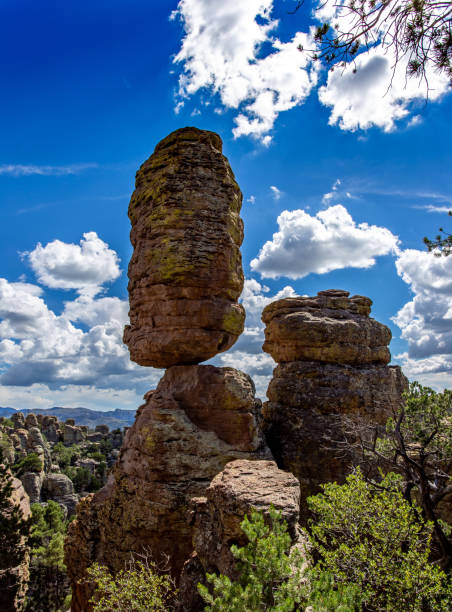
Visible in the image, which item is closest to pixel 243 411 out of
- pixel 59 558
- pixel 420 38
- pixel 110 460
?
pixel 420 38

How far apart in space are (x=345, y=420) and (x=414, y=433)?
6.56 metres

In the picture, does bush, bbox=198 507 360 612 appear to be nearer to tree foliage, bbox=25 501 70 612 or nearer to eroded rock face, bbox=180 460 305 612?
eroded rock face, bbox=180 460 305 612

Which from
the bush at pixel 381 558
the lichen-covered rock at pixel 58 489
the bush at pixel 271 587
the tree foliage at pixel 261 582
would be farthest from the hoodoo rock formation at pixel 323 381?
the lichen-covered rock at pixel 58 489

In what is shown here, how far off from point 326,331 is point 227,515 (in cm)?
1339

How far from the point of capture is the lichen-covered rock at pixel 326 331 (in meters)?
20.5

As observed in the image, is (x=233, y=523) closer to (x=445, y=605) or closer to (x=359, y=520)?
(x=359, y=520)

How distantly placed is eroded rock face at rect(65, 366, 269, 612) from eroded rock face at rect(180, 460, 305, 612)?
→ 158 inches

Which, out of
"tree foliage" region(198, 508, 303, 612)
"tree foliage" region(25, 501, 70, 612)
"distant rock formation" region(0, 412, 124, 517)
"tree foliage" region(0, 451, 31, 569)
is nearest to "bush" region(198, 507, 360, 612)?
"tree foliage" region(198, 508, 303, 612)

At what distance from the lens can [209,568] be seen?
8.71 m

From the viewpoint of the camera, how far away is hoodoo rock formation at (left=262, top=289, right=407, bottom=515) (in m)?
18.1

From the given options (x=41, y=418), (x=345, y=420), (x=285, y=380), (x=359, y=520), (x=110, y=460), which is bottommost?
(x=110, y=460)

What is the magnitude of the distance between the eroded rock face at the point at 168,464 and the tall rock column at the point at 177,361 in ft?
0.13

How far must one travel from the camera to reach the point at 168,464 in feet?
46.7

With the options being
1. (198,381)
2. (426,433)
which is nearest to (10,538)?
(198,381)
